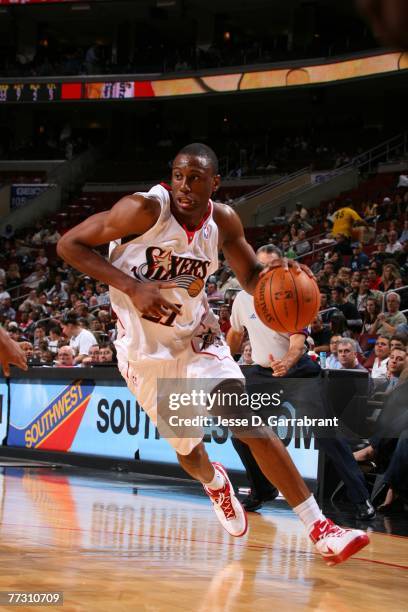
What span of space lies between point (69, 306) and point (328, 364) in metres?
9.72

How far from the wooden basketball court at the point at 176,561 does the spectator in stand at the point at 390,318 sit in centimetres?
336

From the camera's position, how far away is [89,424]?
9484 millimetres

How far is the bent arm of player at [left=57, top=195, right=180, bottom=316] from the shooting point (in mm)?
3770

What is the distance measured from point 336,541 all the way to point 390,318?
6.33 m

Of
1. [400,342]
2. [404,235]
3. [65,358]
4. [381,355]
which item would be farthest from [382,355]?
[404,235]

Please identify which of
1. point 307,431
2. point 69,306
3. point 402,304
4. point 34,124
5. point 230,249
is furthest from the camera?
point 34,124

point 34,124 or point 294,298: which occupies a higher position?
point 34,124

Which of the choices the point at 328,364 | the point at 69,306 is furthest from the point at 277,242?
the point at 328,364

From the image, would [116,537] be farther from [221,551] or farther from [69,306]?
[69,306]

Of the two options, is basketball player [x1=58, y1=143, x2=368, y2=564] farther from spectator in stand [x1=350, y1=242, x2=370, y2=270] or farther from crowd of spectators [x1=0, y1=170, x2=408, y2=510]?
spectator in stand [x1=350, y1=242, x2=370, y2=270]

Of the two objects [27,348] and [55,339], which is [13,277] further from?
[27,348]

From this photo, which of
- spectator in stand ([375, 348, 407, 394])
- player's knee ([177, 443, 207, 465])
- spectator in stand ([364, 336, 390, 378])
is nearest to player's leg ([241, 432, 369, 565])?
player's knee ([177, 443, 207, 465])

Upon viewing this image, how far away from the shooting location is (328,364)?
28.6 ft

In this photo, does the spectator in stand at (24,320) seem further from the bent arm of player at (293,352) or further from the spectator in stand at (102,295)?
the bent arm of player at (293,352)
